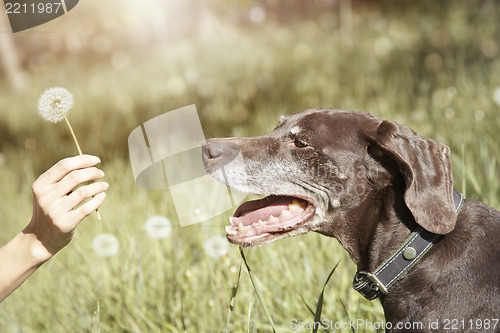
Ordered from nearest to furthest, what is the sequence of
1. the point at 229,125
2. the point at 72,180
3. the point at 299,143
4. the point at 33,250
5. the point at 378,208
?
1. the point at 72,180
2. the point at 33,250
3. the point at 378,208
4. the point at 299,143
5. the point at 229,125

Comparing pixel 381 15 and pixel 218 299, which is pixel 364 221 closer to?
pixel 218 299

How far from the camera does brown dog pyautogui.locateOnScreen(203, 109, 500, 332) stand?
2.08m

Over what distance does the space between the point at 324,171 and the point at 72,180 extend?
3.76ft

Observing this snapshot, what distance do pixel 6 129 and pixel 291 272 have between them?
590 centimetres

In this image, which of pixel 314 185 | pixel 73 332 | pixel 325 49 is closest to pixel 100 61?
pixel 325 49

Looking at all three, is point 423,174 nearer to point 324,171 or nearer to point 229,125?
point 324,171

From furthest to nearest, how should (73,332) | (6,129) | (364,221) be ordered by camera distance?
(6,129) → (73,332) → (364,221)

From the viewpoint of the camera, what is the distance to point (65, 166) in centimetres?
192

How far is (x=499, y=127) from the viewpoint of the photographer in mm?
4184

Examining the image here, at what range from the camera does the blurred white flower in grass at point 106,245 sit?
3.49m

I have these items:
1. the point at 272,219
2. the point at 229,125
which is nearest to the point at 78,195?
the point at 272,219

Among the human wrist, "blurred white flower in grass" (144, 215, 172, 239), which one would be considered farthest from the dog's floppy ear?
"blurred white flower in grass" (144, 215, 172, 239)

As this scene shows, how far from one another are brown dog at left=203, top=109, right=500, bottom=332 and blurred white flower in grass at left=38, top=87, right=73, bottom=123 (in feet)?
2.34

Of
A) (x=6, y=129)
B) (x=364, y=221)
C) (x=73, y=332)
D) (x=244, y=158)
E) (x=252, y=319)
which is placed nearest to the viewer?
(x=364, y=221)
